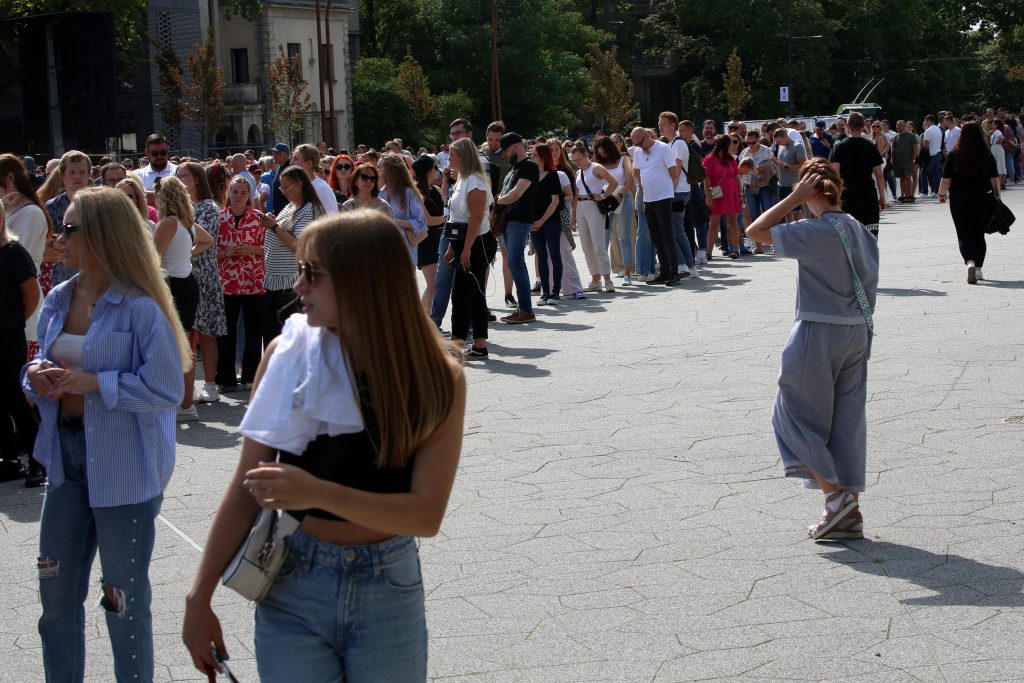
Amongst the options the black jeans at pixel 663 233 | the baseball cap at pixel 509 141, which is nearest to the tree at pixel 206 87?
the black jeans at pixel 663 233

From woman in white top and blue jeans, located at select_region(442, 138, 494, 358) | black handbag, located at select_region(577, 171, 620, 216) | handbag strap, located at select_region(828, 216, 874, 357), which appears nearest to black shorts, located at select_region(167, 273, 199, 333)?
woman in white top and blue jeans, located at select_region(442, 138, 494, 358)

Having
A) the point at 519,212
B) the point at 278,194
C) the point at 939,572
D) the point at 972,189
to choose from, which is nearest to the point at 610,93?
the point at 972,189

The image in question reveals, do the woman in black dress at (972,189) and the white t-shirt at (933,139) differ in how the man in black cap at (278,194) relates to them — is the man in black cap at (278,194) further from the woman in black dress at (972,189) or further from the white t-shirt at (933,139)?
the white t-shirt at (933,139)

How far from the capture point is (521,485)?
23.7 ft

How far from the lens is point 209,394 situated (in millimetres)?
10055

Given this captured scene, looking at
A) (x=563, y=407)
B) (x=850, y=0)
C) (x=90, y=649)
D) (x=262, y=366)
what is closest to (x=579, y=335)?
(x=563, y=407)

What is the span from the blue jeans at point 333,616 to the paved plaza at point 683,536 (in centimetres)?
187

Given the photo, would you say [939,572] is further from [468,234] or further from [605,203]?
[605,203]

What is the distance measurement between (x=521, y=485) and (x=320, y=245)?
15.0 ft

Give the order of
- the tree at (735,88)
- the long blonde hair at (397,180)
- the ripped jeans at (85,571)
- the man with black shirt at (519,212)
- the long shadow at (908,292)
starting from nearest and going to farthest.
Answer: the ripped jeans at (85,571)
the long blonde hair at (397,180)
the man with black shirt at (519,212)
the long shadow at (908,292)
the tree at (735,88)

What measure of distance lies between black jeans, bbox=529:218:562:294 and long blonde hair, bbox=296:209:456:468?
1174 centimetres

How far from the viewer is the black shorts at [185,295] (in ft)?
30.6

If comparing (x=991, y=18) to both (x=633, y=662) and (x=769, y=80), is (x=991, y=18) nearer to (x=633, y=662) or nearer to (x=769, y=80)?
(x=769, y=80)

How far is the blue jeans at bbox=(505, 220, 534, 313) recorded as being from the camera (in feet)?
43.8
